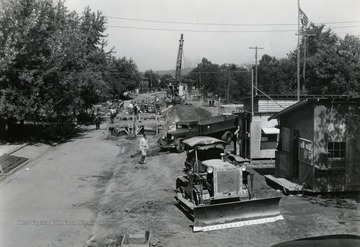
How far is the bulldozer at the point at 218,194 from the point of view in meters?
11.3

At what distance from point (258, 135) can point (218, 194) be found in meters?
10.4

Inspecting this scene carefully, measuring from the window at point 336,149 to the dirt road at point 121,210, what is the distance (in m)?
1.68

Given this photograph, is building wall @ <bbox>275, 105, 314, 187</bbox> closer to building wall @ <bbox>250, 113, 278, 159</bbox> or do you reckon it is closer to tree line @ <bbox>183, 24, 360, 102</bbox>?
building wall @ <bbox>250, 113, 278, 159</bbox>

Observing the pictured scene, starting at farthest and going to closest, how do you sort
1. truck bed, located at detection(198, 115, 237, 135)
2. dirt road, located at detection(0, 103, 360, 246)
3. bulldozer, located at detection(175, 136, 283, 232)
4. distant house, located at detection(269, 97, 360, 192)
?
truck bed, located at detection(198, 115, 237, 135) → distant house, located at detection(269, 97, 360, 192) → bulldozer, located at detection(175, 136, 283, 232) → dirt road, located at detection(0, 103, 360, 246)

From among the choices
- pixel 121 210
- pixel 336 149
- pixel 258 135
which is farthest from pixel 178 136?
pixel 336 149

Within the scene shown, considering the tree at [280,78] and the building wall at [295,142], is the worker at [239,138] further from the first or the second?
the tree at [280,78]

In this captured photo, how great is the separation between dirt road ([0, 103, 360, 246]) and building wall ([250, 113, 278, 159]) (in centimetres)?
424

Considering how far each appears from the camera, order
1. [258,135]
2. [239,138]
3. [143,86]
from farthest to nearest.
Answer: [143,86], [239,138], [258,135]

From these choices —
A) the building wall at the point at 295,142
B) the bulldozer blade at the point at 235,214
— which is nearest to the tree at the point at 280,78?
the building wall at the point at 295,142

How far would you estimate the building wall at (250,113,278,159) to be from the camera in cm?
2167

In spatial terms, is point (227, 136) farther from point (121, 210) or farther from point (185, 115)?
point (185, 115)

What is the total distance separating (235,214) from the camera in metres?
Answer: 11.5

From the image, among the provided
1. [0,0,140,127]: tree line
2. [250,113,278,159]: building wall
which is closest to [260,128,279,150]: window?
[250,113,278,159]: building wall

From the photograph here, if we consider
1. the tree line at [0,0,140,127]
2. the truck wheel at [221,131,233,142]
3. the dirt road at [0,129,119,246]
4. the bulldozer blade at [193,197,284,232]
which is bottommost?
the dirt road at [0,129,119,246]
